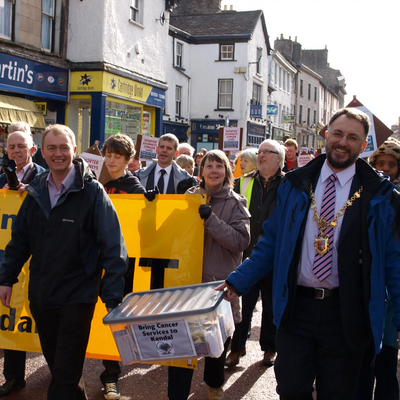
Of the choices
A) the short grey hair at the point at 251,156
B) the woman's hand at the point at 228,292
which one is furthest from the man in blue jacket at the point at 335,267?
the short grey hair at the point at 251,156

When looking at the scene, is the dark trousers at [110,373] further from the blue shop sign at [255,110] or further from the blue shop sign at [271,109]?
the blue shop sign at [271,109]

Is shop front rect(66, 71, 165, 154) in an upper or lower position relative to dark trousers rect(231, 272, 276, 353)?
upper

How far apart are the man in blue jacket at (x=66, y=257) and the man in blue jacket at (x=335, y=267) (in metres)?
1.08

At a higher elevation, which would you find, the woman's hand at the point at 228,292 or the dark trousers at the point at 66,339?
the woman's hand at the point at 228,292

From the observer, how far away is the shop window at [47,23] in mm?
14953

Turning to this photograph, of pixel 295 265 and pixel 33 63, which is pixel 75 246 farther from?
pixel 33 63

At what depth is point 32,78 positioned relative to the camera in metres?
14.3

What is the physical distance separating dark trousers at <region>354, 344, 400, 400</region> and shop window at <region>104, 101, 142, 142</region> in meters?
13.8

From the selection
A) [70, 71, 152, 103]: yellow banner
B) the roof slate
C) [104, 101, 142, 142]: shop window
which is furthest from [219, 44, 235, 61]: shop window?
[70, 71, 152, 103]: yellow banner

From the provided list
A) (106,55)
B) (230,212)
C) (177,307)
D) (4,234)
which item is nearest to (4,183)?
(4,234)

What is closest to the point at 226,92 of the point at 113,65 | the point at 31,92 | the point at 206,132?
the point at 206,132

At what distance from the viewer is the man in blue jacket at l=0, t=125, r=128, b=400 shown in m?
3.17

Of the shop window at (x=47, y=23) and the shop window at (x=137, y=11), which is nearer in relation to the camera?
the shop window at (x=47, y=23)

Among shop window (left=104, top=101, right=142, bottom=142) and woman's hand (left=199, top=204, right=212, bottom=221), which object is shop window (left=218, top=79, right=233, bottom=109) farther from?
woman's hand (left=199, top=204, right=212, bottom=221)
